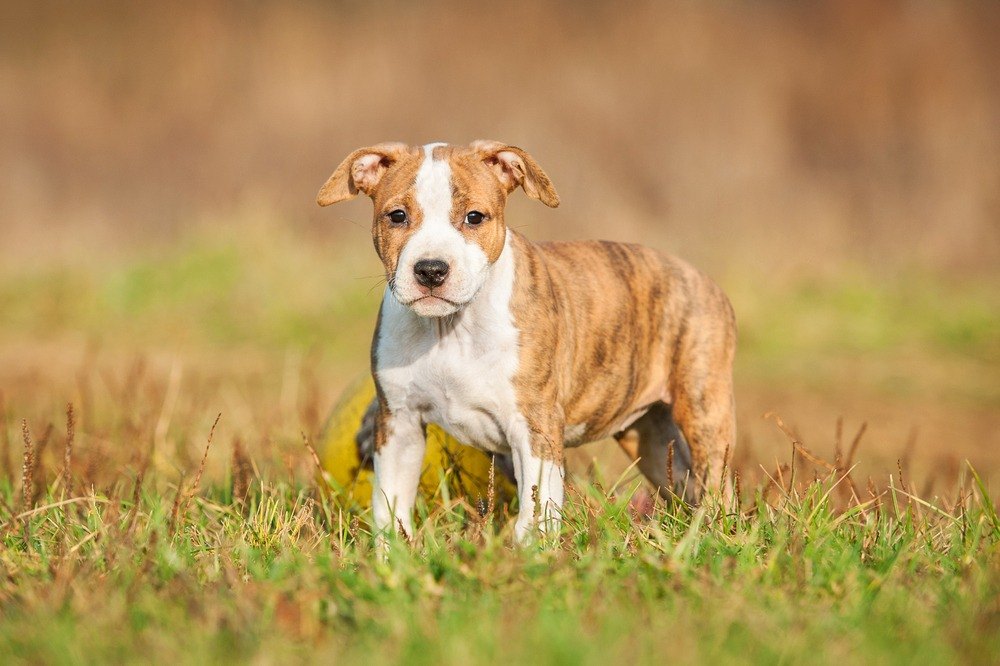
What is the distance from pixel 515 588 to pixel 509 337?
1.27 meters

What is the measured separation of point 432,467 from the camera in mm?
5207

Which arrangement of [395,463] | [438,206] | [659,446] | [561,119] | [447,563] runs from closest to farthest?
[447,563] → [438,206] → [395,463] → [659,446] → [561,119]

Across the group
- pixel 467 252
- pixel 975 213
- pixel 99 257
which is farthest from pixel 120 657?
pixel 975 213

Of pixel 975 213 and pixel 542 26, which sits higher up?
Answer: pixel 542 26

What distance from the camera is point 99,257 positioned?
1285 cm

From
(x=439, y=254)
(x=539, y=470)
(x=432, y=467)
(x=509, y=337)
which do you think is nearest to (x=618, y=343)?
(x=509, y=337)

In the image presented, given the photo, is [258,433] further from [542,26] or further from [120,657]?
[542,26]

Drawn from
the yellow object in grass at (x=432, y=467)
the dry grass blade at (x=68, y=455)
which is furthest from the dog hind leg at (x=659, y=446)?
the dry grass blade at (x=68, y=455)

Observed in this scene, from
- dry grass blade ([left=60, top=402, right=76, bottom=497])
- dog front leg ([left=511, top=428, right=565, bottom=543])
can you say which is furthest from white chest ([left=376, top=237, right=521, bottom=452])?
dry grass blade ([left=60, top=402, right=76, bottom=497])

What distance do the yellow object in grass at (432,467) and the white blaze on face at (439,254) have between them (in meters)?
1.02

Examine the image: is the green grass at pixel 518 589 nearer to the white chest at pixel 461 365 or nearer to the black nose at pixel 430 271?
the white chest at pixel 461 365

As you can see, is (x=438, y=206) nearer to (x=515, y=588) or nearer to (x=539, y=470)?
(x=539, y=470)

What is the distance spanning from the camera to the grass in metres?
3.08

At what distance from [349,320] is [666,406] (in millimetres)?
5962
